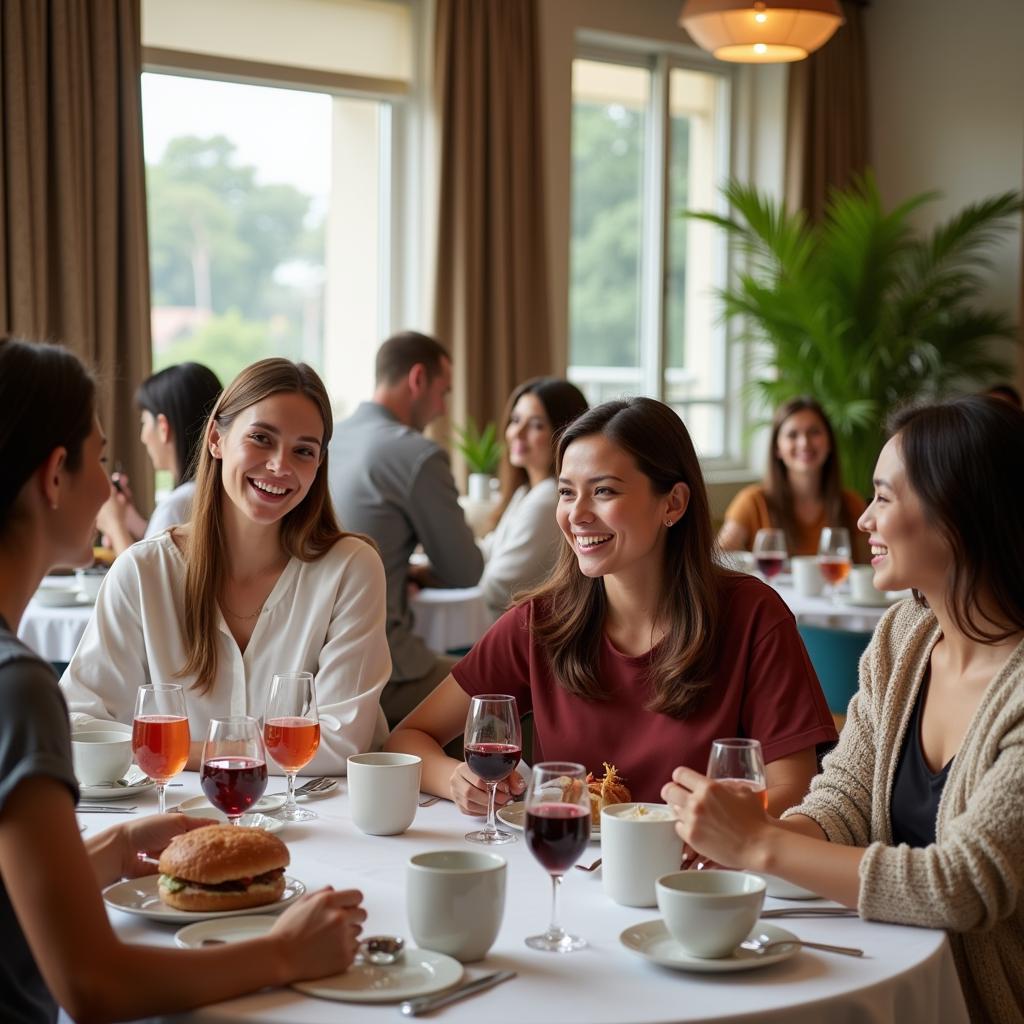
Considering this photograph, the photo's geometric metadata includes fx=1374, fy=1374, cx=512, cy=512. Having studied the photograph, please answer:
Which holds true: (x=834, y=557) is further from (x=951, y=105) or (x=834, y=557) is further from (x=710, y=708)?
(x=951, y=105)

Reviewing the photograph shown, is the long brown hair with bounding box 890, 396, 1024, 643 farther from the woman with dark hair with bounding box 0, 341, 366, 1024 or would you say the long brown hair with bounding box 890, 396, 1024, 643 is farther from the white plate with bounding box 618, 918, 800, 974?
the woman with dark hair with bounding box 0, 341, 366, 1024

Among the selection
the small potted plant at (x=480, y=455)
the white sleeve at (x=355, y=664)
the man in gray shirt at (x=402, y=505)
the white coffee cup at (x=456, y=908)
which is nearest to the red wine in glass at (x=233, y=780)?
the white coffee cup at (x=456, y=908)

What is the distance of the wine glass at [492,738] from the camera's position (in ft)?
5.87

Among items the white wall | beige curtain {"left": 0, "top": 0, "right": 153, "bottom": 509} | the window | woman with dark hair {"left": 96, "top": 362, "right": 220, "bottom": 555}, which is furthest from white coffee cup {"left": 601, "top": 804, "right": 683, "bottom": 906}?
the white wall

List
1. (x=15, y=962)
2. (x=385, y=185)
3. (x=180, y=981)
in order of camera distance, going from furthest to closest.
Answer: (x=385, y=185), (x=15, y=962), (x=180, y=981)

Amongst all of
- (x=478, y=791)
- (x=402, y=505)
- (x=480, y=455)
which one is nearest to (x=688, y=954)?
(x=478, y=791)

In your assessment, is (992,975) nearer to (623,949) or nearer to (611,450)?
(623,949)

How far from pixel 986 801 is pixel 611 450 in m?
0.89

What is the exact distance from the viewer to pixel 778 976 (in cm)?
139

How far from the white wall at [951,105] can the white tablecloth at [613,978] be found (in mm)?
6754

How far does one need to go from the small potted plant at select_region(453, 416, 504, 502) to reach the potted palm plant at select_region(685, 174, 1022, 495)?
167 cm

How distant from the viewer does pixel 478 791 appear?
6.36ft

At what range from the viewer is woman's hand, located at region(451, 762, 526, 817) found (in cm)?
194

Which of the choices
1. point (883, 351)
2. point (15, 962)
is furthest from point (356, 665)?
point (883, 351)
